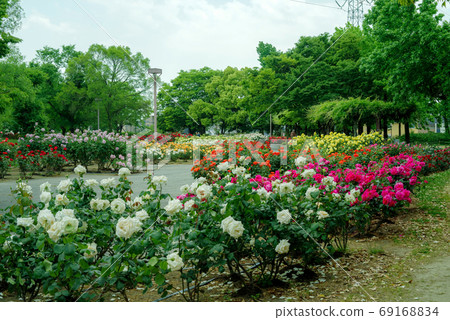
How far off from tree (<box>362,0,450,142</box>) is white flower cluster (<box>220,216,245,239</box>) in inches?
440

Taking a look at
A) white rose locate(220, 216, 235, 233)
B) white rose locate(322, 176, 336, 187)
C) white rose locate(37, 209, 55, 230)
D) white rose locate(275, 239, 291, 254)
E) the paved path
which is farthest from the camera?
the paved path

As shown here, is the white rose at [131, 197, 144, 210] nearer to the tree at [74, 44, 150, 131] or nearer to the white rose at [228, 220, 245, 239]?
the white rose at [228, 220, 245, 239]

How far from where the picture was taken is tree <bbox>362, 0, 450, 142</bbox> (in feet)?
36.3

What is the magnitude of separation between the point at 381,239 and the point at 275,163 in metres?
2.81

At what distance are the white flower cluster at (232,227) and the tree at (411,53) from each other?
11.2 meters

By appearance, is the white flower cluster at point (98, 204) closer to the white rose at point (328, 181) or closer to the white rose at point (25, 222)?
the white rose at point (25, 222)

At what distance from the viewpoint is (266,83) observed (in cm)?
530

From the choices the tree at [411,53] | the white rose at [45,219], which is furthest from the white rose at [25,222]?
the tree at [411,53]

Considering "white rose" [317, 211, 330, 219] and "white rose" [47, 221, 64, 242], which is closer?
"white rose" [47, 221, 64, 242]

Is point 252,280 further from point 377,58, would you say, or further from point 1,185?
point 377,58

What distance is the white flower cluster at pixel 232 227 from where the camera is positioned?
1939mm

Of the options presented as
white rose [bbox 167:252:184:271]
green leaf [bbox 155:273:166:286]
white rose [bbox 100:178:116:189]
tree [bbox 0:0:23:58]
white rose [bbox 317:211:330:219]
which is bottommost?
green leaf [bbox 155:273:166:286]

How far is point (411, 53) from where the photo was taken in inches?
457

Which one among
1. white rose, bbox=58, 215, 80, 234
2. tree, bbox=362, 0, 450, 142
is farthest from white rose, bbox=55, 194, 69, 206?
tree, bbox=362, 0, 450, 142
